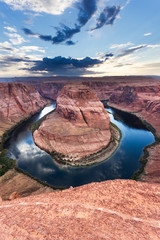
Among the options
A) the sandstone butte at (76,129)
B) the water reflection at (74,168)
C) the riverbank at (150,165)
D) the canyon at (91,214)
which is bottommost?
the water reflection at (74,168)

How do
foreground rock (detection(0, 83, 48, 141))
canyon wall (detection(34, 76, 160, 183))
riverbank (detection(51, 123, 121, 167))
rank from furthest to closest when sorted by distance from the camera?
foreground rock (detection(0, 83, 48, 141)) → riverbank (detection(51, 123, 121, 167)) → canyon wall (detection(34, 76, 160, 183))

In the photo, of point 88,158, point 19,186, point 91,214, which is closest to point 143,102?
point 88,158

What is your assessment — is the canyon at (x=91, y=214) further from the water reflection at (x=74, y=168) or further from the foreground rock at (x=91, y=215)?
the water reflection at (x=74, y=168)

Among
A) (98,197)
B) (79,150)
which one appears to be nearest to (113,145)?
(79,150)

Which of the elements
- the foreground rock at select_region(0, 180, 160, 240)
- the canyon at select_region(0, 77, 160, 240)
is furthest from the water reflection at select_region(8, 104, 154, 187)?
the foreground rock at select_region(0, 180, 160, 240)

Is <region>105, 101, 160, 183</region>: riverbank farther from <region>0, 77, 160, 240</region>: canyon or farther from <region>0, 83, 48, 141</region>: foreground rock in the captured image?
<region>0, 83, 48, 141</region>: foreground rock

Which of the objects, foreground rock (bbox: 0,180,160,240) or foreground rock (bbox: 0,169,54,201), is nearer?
foreground rock (bbox: 0,180,160,240)

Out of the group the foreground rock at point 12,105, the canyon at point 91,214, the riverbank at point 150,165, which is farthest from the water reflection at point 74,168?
the canyon at point 91,214
